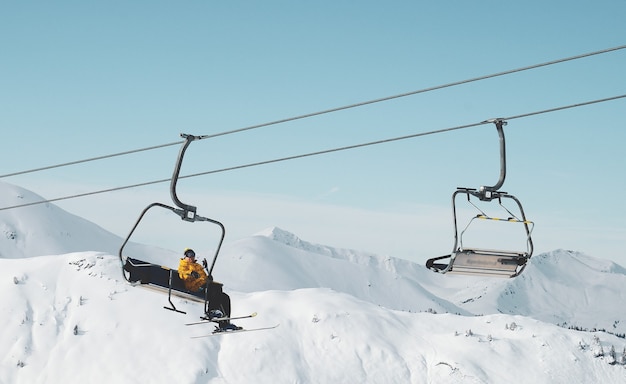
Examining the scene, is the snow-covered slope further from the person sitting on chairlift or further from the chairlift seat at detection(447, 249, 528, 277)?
the chairlift seat at detection(447, 249, 528, 277)

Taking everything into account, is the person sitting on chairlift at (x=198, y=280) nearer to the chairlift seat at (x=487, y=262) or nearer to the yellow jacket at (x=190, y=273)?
the yellow jacket at (x=190, y=273)

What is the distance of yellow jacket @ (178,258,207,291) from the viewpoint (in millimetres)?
19328

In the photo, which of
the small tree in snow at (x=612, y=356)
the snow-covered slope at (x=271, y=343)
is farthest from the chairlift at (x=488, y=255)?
the small tree in snow at (x=612, y=356)

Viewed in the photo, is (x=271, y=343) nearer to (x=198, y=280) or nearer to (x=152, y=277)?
(x=198, y=280)

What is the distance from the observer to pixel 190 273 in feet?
63.7

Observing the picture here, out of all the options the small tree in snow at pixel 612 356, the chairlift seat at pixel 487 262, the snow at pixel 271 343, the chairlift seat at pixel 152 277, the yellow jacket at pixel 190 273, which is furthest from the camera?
the small tree in snow at pixel 612 356

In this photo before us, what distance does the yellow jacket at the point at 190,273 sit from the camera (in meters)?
19.3

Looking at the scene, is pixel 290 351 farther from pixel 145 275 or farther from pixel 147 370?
pixel 145 275

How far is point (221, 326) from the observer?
21.2 m

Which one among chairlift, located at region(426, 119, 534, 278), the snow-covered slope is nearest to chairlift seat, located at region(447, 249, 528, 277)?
chairlift, located at region(426, 119, 534, 278)

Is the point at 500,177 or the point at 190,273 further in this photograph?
the point at 190,273

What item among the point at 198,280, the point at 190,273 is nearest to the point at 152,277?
the point at 190,273

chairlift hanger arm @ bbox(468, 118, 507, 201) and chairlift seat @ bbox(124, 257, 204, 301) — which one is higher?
chairlift hanger arm @ bbox(468, 118, 507, 201)

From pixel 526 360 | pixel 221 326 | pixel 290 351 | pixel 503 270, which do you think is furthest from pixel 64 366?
pixel 503 270
